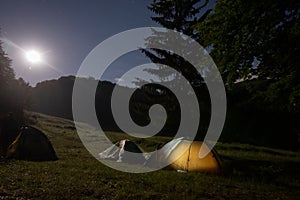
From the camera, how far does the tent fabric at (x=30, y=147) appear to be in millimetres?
15734

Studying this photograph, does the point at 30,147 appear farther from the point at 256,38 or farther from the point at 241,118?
the point at 241,118

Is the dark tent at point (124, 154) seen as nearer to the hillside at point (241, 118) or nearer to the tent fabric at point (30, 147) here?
the tent fabric at point (30, 147)

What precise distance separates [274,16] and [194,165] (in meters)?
9.53

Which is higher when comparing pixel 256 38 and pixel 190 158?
pixel 256 38

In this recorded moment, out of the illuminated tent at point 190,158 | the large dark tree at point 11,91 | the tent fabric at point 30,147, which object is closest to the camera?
the illuminated tent at point 190,158

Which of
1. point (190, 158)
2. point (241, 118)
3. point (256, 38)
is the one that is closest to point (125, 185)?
point (190, 158)

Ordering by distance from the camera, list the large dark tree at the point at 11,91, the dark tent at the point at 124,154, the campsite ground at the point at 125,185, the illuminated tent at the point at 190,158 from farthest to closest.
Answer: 1. the large dark tree at the point at 11,91
2. the dark tent at the point at 124,154
3. the illuminated tent at the point at 190,158
4. the campsite ground at the point at 125,185

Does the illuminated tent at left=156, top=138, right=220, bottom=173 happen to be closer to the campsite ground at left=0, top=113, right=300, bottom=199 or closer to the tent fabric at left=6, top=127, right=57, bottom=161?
the campsite ground at left=0, top=113, right=300, bottom=199

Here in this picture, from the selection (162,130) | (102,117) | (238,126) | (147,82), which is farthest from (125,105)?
(147,82)

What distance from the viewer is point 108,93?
10788 cm

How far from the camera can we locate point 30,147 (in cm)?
1608

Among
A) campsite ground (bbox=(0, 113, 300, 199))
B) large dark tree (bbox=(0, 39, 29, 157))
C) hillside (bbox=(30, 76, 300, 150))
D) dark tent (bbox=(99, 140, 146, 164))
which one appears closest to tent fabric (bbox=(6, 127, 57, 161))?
campsite ground (bbox=(0, 113, 300, 199))

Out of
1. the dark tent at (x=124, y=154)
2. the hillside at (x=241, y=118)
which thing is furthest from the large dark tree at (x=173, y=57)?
the dark tent at (x=124, y=154)

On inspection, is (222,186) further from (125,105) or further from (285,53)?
(125,105)
